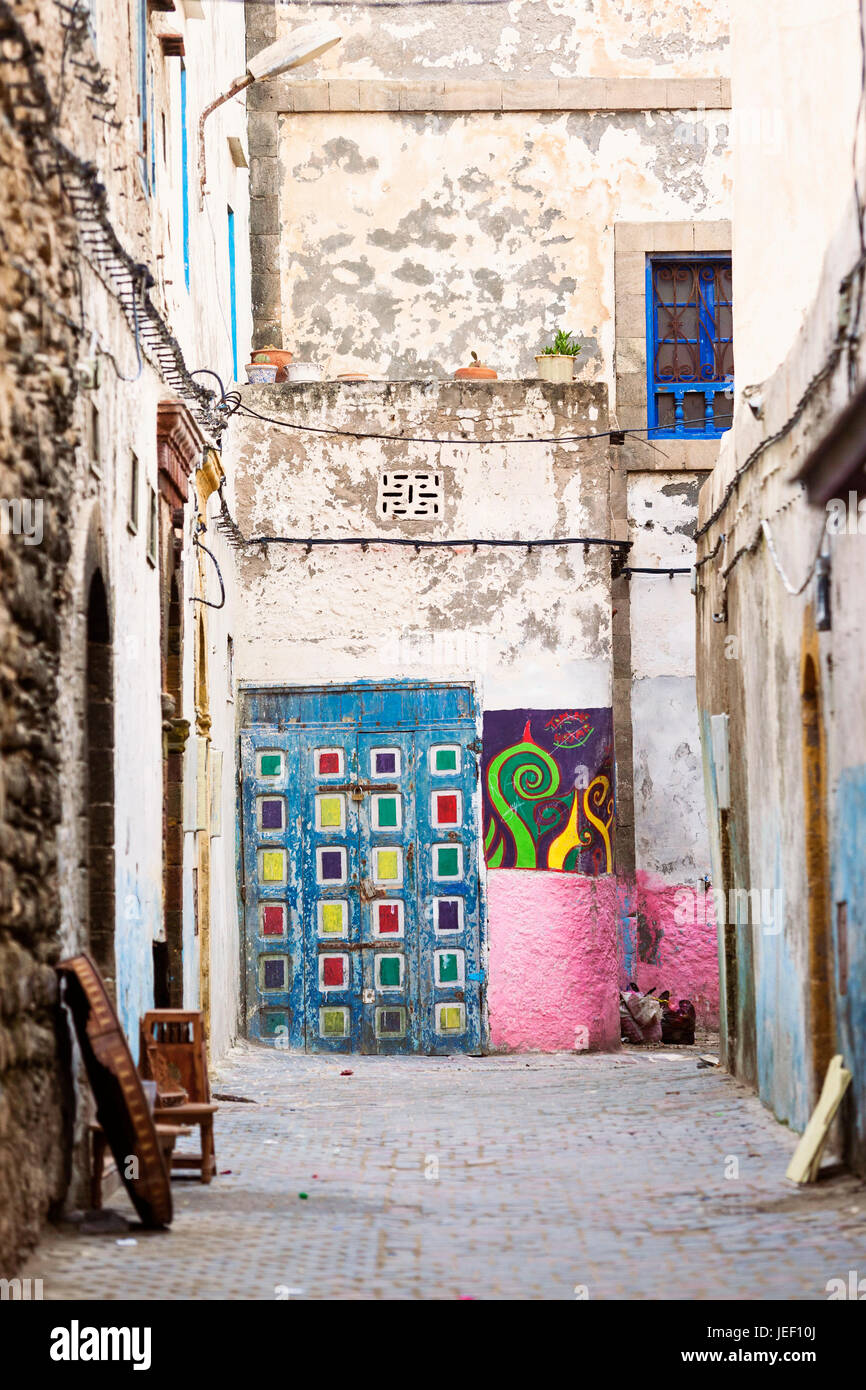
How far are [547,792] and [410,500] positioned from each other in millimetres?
2595

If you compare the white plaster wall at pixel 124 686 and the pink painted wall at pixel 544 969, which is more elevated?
the white plaster wall at pixel 124 686

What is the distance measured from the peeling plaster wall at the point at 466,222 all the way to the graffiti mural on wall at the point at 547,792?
11.4ft

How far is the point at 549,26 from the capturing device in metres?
17.5

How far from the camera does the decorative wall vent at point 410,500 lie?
52.1 ft

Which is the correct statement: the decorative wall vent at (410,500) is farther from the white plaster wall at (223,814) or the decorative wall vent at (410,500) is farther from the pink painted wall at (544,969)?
the pink painted wall at (544,969)

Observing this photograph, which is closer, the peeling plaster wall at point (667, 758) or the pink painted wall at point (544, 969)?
the pink painted wall at point (544, 969)

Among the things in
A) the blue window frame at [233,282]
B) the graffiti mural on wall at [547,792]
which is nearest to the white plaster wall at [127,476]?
the blue window frame at [233,282]

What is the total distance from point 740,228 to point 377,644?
16.9 feet

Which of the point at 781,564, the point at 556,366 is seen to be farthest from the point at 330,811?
the point at 781,564

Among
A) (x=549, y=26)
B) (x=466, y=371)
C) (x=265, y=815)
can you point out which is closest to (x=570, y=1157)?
(x=265, y=815)

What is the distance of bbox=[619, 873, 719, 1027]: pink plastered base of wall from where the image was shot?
16.8 meters

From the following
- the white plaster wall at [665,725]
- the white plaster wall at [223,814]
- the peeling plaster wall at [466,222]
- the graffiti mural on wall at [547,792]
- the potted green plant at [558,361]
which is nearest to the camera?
the white plaster wall at [223,814]

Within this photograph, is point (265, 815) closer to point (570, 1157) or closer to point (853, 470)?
point (570, 1157)

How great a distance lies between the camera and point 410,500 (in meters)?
15.9
